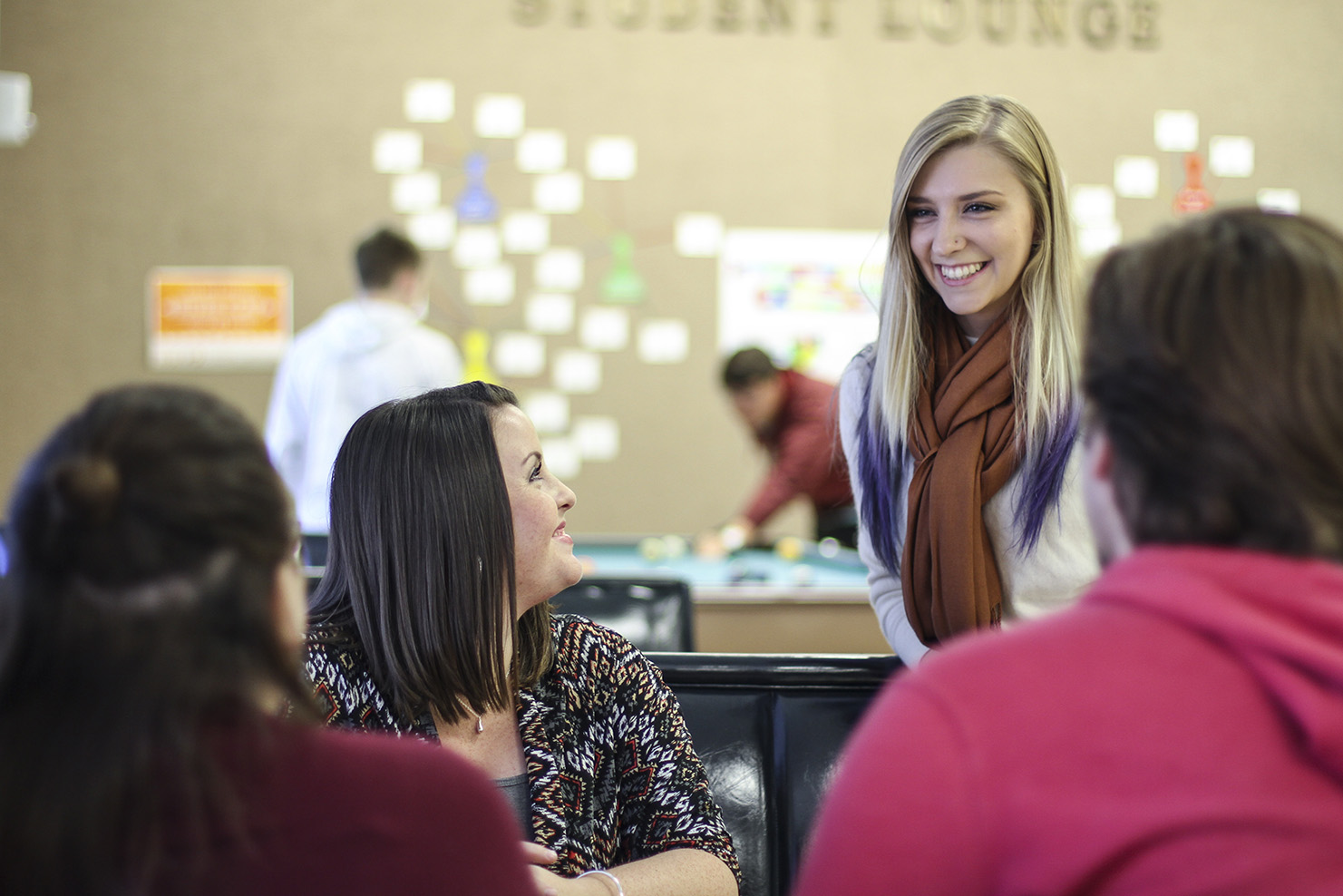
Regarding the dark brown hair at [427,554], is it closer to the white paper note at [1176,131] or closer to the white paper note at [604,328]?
the white paper note at [604,328]

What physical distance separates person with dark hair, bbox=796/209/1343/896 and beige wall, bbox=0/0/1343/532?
539 cm

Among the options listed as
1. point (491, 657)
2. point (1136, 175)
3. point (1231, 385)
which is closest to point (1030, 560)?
point (491, 657)

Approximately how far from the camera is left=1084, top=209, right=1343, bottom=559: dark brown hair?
775mm

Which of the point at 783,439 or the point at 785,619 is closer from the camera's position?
the point at 785,619

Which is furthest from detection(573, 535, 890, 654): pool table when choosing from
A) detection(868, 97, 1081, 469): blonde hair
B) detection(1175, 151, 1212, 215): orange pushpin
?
detection(1175, 151, 1212, 215): orange pushpin

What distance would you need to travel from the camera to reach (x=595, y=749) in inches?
63.6

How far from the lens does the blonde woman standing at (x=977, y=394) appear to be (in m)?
1.84

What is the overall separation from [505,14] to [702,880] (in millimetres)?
5308

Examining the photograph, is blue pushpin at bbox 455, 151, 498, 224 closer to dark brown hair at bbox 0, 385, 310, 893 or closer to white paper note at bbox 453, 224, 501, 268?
white paper note at bbox 453, 224, 501, 268

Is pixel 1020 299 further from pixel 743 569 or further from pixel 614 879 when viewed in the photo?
pixel 743 569

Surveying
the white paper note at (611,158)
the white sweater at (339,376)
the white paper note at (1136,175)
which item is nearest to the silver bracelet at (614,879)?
the white sweater at (339,376)

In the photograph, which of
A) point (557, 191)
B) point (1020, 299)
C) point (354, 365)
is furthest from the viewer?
point (557, 191)

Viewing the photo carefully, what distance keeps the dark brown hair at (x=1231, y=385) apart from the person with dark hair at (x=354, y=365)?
402 centimetres

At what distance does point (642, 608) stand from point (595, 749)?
1184 mm
